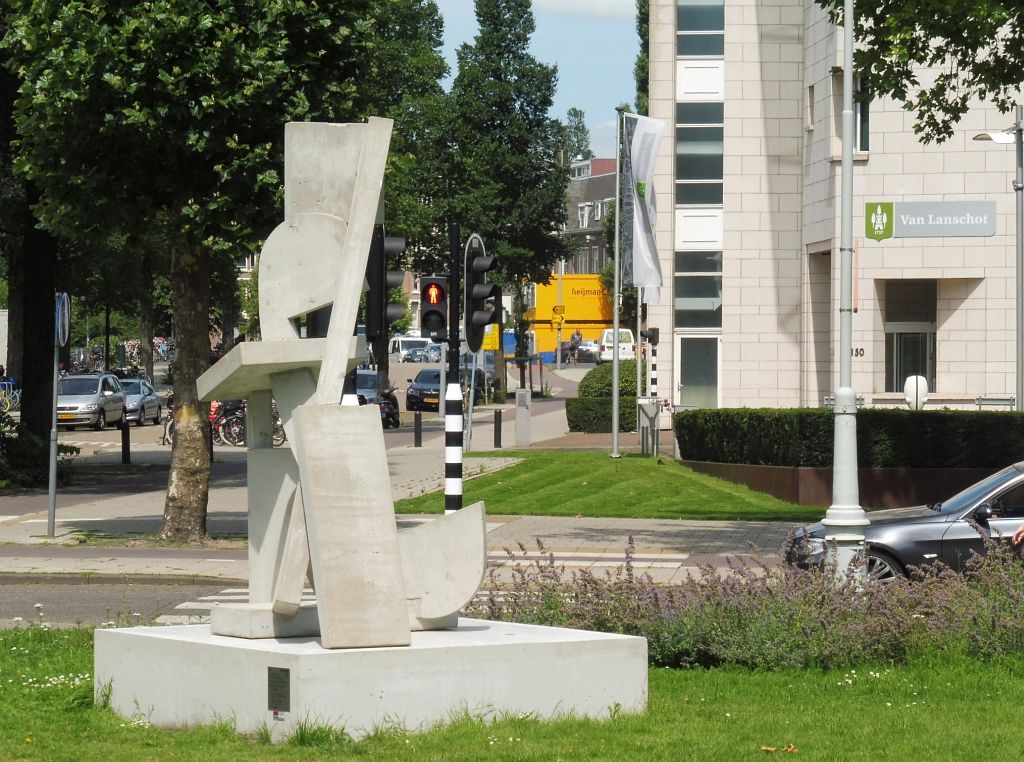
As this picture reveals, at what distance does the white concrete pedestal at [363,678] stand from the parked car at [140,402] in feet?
156

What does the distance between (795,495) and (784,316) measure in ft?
52.2

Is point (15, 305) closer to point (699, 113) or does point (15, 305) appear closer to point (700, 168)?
point (700, 168)

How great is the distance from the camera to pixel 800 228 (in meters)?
40.4

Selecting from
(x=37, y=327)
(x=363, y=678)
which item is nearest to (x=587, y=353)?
(x=37, y=327)

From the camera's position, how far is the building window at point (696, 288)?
1677 inches

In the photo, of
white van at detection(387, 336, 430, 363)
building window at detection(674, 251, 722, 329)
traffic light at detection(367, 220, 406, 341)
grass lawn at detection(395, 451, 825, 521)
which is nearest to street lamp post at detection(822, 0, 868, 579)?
traffic light at detection(367, 220, 406, 341)

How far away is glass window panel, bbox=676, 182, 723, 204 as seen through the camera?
42438mm

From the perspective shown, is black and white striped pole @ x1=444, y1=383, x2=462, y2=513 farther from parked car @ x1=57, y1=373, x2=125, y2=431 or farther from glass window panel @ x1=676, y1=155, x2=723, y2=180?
parked car @ x1=57, y1=373, x2=125, y2=431

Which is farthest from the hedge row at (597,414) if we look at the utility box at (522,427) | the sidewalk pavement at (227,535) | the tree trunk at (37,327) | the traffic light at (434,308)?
the traffic light at (434,308)

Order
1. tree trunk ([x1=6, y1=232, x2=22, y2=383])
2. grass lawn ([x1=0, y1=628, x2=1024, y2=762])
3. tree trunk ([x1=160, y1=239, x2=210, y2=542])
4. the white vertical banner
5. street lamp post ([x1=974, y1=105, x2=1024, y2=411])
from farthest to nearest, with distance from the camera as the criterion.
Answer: the white vertical banner
tree trunk ([x1=6, y1=232, x2=22, y2=383])
street lamp post ([x1=974, y1=105, x2=1024, y2=411])
tree trunk ([x1=160, y1=239, x2=210, y2=542])
grass lawn ([x1=0, y1=628, x2=1024, y2=762])

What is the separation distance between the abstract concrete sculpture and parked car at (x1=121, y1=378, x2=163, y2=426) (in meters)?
47.2

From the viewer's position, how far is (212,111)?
17000 mm

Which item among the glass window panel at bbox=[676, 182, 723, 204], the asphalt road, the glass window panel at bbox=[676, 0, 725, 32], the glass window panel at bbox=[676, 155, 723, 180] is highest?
the glass window panel at bbox=[676, 0, 725, 32]

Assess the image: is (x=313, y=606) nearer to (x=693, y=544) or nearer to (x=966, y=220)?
(x=693, y=544)
